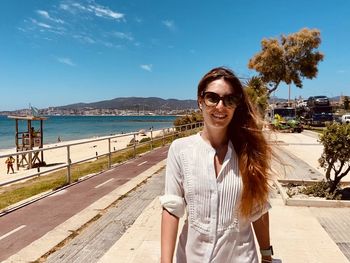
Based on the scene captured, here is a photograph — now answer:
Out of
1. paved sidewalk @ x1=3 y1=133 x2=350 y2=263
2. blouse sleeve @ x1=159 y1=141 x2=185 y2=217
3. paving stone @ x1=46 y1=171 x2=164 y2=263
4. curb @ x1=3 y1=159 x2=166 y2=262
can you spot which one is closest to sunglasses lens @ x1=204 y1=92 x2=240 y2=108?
blouse sleeve @ x1=159 y1=141 x2=185 y2=217

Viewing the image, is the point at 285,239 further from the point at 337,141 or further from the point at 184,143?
the point at 184,143

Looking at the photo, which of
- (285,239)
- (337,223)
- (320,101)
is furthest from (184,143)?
(320,101)

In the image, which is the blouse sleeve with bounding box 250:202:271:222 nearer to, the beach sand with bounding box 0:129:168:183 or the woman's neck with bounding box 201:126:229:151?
the woman's neck with bounding box 201:126:229:151

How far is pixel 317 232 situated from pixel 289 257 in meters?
1.05

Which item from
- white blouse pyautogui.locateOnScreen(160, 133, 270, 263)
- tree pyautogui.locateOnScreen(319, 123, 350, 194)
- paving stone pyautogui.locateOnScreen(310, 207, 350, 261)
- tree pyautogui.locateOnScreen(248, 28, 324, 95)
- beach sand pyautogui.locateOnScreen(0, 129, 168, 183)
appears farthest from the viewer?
tree pyautogui.locateOnScreen(248, 28, 324, 95)

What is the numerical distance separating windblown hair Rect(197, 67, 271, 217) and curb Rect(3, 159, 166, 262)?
3.22 metres

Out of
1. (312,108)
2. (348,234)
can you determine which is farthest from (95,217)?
(312,108)

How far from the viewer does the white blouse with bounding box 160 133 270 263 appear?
1.65 metres

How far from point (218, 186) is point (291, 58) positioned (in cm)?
3517

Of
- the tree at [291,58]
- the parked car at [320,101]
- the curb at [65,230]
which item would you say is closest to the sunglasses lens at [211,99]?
the curb at [65,230]

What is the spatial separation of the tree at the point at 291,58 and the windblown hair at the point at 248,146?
32.9m

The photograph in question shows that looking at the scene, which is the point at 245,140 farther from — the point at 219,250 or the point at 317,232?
the point at 317,232

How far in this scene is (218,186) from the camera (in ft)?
5.47

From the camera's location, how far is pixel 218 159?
175 cm
